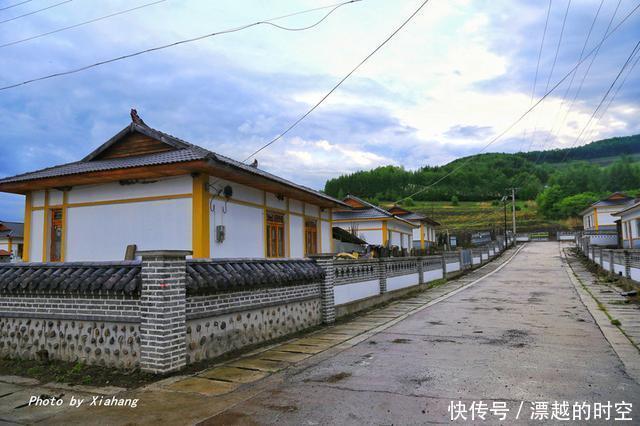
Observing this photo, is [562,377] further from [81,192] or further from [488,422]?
[81,192]

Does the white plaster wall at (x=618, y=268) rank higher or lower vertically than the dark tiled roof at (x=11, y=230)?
lower

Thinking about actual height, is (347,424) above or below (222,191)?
below

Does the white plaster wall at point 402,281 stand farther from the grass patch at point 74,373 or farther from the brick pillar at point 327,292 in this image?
the grass patch at point 74,373

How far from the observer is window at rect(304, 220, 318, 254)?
17.1 metres

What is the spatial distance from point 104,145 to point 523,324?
12.4m

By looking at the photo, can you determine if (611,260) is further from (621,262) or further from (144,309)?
(144,309)

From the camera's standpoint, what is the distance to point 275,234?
14.6m

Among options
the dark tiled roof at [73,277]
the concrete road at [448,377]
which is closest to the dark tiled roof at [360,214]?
the concrete road at [448,377]

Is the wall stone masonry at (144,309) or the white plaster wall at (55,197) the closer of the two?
the wall stone masonry at (144,309)

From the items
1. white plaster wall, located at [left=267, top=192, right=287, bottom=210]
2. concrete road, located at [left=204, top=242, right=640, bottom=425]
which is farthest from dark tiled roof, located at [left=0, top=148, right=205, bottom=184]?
concrete road, located at [left=204, top=242, right=640, bottom=425]

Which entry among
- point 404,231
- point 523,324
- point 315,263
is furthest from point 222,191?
point 404,231

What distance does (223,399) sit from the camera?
514cm

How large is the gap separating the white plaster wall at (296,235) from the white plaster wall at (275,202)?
26.1 inches

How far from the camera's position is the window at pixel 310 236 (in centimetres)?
1708
